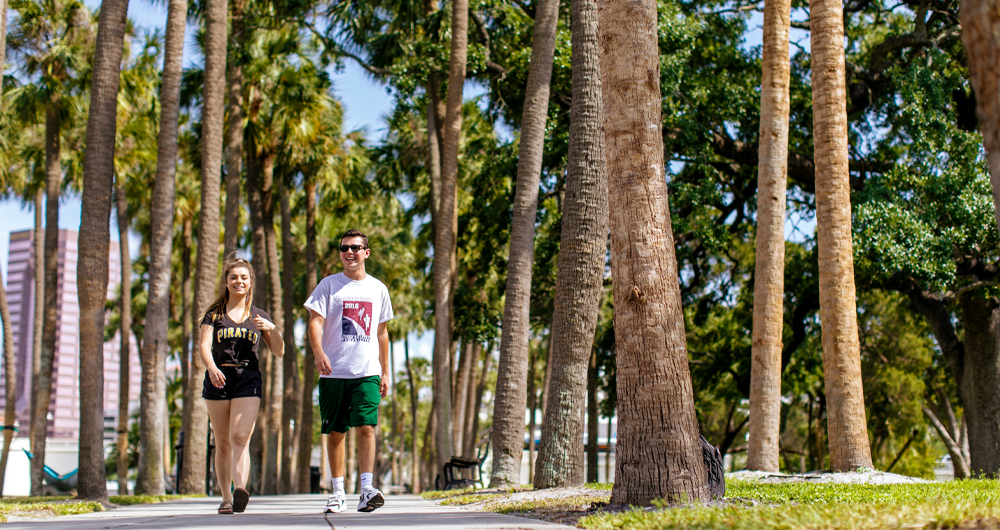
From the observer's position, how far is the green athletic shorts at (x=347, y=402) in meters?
5.59

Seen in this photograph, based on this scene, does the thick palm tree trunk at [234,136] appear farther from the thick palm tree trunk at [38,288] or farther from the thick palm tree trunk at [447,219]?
the thick palm tree trunk at [38,288]

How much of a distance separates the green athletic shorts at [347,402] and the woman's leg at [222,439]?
0.72 m

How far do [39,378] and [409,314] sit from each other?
17214 millimetres

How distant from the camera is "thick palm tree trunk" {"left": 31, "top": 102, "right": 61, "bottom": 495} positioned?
17.4 m

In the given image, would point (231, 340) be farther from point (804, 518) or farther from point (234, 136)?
point (234, 136)

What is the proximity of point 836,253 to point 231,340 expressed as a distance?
7.43m

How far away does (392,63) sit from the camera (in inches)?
681

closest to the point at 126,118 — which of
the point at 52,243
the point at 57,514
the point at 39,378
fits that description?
the point at 52,243

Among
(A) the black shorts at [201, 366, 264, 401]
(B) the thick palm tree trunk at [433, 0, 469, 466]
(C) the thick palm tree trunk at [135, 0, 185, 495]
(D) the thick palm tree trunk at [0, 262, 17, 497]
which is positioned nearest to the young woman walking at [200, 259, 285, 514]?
(A) the black shorts at [201, 366, 264, 401]

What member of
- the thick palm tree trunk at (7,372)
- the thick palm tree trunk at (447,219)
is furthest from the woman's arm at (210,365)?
the thick palm tree trunk at (7,372)

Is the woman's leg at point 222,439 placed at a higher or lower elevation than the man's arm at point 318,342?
lower

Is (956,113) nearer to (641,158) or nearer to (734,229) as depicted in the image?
(734,229)

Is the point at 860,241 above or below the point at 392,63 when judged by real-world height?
below

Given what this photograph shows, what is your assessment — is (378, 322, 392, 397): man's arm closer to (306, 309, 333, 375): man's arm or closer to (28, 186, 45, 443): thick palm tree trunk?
(306, 309, 333, 375): man's arm
